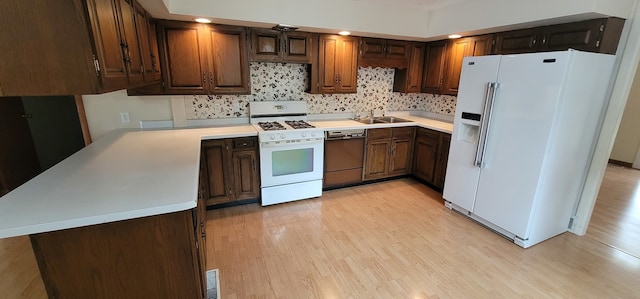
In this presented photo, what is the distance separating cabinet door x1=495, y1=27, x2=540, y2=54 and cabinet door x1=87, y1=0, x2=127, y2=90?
3626 millimetres

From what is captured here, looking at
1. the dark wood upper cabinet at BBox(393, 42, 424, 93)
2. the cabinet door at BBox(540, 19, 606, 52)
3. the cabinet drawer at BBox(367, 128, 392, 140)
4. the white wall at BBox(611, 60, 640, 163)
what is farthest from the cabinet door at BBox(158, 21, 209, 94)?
the white wall at BBox(611, 60, 640, 163)

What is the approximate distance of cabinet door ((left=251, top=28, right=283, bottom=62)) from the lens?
10.5 feet

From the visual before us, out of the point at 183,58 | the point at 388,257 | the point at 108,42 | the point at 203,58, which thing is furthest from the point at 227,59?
the point at 388,257

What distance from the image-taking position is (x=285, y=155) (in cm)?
329

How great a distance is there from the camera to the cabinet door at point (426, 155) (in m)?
3.79

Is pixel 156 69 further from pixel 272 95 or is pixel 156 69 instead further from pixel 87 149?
pixel 272 95

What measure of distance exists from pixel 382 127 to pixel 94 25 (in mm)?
3196

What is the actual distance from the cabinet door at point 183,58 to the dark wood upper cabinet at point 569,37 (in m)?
3.40

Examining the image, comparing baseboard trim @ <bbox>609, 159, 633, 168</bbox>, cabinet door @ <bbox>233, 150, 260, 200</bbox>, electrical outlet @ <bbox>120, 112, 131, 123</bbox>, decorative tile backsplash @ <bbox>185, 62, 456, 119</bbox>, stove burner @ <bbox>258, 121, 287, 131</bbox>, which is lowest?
baseboard trim @ <bbox>609, 159, 633, 168</bbox>

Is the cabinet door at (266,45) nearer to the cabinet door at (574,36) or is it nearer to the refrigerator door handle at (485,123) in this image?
the refrigerator door handle at (485,123)

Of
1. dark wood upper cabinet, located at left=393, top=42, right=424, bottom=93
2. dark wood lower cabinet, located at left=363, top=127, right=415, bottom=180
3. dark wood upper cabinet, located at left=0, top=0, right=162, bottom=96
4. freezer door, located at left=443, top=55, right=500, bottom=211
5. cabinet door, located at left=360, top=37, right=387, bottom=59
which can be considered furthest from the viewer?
dark wood upper cabinet, located at left=393, top=42, right=424, bottom=93

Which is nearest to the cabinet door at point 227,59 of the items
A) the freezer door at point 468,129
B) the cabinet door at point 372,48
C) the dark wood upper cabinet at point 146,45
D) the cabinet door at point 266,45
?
the cabinet door at point 266,45

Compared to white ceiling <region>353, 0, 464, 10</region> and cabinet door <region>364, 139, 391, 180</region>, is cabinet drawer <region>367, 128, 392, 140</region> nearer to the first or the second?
cabinet door <region>364, 139, 391, 180</region>

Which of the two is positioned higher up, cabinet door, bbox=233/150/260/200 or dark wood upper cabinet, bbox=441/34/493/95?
dark wood upper cabinet, bbox=441/34/493/95
